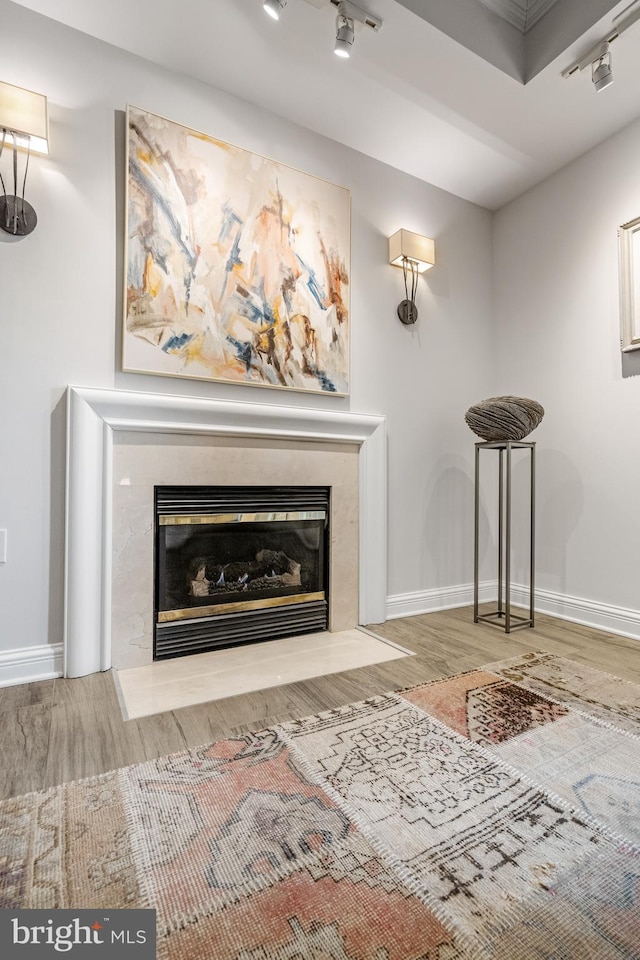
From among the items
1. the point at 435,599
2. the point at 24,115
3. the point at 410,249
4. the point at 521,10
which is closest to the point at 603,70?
the point at 521,10

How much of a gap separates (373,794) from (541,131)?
3263 millimetres

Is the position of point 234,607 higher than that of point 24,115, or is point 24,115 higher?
point 24,115

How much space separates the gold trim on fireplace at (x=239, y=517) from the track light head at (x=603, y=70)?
7.69ft

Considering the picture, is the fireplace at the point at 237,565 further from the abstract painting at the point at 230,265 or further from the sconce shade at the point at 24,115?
the sconce shade at the point at 24,115

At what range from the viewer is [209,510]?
7.59ft

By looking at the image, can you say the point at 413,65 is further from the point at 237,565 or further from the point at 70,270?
the point at 237,565

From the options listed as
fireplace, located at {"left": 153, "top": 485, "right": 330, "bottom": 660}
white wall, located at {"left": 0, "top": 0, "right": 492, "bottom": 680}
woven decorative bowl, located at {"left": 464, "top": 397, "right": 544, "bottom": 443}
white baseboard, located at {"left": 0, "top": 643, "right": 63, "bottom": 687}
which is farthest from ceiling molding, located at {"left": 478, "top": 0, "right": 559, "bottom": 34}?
white baseboard, located at {"left": 0, "top": 643, "right": 63, "bottom": 687}

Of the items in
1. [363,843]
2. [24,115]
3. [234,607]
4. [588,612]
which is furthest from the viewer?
[588,612]

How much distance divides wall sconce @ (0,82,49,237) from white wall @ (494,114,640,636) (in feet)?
9.19

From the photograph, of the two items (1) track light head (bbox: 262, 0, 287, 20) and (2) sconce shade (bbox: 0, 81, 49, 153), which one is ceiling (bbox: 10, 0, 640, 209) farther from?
(2) sconce shade (bbox: 0, 81, 49, 153)

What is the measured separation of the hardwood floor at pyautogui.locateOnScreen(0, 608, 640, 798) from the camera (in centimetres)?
136

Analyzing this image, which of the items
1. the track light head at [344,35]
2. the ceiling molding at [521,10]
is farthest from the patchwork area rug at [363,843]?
the ceiling molding at [521,10]

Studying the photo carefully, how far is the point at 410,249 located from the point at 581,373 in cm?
125

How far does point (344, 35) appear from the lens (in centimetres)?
194
